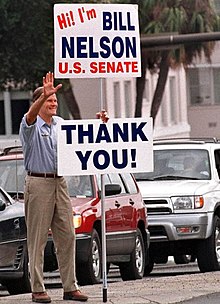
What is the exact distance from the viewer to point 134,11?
12383 millimetres

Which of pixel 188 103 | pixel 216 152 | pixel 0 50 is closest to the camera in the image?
pixel 216 152

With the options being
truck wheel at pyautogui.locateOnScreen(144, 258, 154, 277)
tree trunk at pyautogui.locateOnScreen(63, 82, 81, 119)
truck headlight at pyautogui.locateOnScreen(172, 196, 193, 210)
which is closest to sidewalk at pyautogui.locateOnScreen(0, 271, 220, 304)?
truck headlight at pyautogui.locateOnScreen(172, 196, 193, 210)

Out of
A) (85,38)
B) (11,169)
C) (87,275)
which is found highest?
(85,38)

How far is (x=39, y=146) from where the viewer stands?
12.0 m

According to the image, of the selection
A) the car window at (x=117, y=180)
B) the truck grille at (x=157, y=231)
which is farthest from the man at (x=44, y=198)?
the truck grille at (x=157, y=231)

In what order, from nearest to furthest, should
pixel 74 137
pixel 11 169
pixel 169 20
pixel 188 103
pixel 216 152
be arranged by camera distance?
pixel 74 137
pixel 11 169
pixel 216 152
pixel 169 20
pixel 188 103

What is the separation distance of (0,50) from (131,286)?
24.3m

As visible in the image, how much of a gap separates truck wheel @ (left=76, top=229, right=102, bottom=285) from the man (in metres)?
3.59

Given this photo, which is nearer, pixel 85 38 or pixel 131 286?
pixel 85 38

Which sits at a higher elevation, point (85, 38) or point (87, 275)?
point (85, 38)

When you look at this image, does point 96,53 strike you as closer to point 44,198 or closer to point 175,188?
point 44,198

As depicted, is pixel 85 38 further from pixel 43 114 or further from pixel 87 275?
pixel 87 275

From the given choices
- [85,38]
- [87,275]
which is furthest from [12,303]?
[87,275]

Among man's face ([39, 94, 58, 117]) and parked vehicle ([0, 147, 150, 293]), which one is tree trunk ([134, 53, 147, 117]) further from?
man's face ([39, 94, 58, 117])
